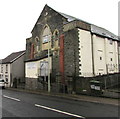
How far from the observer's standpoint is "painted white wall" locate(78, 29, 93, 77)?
19.7 metres

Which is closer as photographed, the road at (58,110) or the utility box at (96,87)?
the road at (58,110)

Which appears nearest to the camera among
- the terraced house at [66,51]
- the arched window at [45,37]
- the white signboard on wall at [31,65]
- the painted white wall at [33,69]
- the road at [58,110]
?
the road at [58,110]

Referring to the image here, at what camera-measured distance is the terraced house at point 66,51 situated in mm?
19875

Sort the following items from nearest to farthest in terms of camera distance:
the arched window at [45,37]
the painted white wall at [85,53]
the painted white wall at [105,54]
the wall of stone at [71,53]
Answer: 1. the wall of stone at [71,53]
2. the painted white wall at [85,53]
3. the painted white wall at [105,54]
4. the arched window at [45,37]

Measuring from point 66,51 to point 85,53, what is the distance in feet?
8.93

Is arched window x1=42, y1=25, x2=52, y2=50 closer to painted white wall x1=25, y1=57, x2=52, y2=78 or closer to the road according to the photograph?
painted white wall x1=25, y1=57, x2=52, y2=78

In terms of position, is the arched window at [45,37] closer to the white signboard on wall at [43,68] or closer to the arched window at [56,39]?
the arched window at [56,39]

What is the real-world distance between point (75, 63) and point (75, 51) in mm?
1626

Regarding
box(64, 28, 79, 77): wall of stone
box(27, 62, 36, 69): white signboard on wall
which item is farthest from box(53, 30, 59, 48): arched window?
box(27, 62, 36, 69): white signboard on wall

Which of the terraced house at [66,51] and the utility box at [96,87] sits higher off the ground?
the terraced house at [66,51]

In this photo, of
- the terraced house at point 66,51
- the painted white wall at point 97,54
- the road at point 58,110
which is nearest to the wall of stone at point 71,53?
the terraced house at point 66,51

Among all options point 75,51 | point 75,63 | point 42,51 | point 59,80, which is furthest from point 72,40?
point 42,51

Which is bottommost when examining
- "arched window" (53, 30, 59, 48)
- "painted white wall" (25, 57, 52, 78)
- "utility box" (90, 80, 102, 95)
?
"utility box" (90, 80, 102, 95)

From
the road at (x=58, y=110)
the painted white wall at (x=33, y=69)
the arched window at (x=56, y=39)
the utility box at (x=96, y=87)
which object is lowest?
the road at (x=58, y=110)
